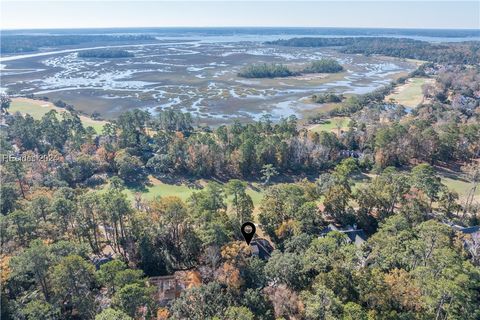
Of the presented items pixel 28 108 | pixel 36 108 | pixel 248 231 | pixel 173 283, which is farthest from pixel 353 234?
pixel 28 108

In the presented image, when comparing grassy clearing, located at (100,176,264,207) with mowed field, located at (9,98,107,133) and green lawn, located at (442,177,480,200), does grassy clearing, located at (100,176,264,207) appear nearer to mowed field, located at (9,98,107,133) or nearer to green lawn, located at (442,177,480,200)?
green lawn, located at (442,177,480,200)

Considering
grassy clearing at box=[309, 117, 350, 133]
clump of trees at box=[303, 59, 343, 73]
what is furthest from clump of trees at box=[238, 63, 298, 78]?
grassy clearing at box=[309, 117, 350, 133]

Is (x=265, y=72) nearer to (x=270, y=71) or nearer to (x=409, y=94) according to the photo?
(x=270, y=71)

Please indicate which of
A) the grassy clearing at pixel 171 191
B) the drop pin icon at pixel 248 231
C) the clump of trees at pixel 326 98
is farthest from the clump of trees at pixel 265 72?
the drop pin icon at pixel 248 231

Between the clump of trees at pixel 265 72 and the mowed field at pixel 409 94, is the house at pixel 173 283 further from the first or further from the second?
the clump of trees at pixel 265 72

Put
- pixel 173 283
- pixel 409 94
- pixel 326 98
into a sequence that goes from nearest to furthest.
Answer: pixel 173 283, pixel 326 98, pixel 409 94

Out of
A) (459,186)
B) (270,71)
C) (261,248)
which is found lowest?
(261,248)
